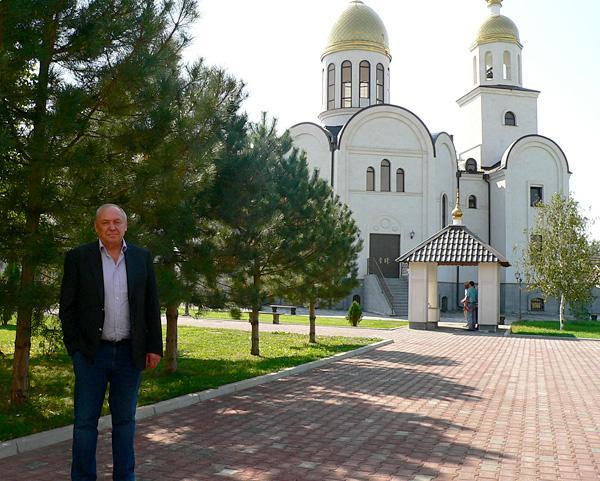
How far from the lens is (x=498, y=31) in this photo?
3756cm

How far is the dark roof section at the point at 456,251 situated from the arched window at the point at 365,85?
15711mm

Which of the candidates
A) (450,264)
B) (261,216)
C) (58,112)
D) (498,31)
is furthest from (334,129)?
(58,112)

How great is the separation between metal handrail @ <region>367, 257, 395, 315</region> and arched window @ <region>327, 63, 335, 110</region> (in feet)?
32.3

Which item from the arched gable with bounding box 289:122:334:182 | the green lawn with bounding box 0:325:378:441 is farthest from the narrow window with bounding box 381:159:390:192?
the green lawn with bounding box 0:325:378:441

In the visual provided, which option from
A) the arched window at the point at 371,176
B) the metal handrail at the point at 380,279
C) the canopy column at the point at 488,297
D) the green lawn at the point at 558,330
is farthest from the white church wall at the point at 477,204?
the canopy column at the point at 488,297

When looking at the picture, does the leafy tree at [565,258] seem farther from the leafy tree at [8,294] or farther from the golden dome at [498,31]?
the leafy tree at [8,294]

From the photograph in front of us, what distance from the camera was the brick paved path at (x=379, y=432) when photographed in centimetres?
524

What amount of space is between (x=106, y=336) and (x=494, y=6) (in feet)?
131

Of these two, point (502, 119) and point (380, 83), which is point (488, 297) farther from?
point (502, 119)

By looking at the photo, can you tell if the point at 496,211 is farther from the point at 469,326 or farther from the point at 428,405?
the point at 428,405

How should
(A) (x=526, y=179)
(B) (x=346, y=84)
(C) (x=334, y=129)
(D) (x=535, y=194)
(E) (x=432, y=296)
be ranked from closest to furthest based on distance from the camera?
(E) (x=432, y=296), (C) (x=334, y=129), (A) (x=526, y=179), (D) (x=535, y=194), (B) (x=346, y=84)

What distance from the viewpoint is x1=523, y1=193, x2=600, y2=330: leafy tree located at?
975 inches

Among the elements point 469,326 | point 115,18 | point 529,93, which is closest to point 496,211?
point 529,93

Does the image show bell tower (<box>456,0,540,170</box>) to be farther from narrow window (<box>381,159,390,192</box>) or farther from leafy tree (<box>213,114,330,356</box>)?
leafy tree (<box>213,114,330,356</box>)
